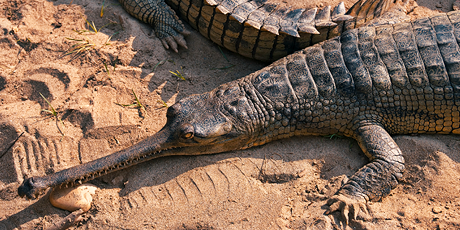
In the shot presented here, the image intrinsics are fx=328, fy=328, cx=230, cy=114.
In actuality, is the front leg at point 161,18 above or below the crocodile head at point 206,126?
above

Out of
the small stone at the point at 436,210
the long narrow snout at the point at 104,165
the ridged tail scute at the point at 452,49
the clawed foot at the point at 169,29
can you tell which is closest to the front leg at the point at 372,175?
the small stone at the point at 436,210

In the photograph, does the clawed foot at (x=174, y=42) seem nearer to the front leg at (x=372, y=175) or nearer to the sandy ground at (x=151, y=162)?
the sandy ground at (x=151, y=162)

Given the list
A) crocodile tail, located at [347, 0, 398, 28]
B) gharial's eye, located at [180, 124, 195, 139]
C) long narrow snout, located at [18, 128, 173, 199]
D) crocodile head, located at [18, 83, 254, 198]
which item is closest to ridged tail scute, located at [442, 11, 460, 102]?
crocodile tail, located at [347, 0, 398, 28]

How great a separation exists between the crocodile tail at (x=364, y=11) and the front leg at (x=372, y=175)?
135 cm

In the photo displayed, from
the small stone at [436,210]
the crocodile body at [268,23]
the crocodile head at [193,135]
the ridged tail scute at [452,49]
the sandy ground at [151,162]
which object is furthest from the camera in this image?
the crocodile body at [268,23]

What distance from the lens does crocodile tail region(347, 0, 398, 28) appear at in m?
3.77

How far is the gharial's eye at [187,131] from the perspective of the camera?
295cm

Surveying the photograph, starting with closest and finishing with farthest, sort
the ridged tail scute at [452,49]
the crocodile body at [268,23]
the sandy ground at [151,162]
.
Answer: the sandy ground at [151,162], the ridged tail scute at [452,49], the crocodile body at [268,23]

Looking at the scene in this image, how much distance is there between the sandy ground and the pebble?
0.28 ft

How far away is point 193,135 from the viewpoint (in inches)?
118

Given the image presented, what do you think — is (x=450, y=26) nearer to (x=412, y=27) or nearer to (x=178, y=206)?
(x=412, y=27)

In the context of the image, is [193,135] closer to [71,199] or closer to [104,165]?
[104,165]

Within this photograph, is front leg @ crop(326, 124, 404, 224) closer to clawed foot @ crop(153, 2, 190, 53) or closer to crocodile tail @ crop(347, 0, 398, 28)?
crocodile tail @ crop(347, 0, 398, 28)

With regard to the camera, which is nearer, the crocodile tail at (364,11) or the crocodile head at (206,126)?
the crocodile head at (206,126)
